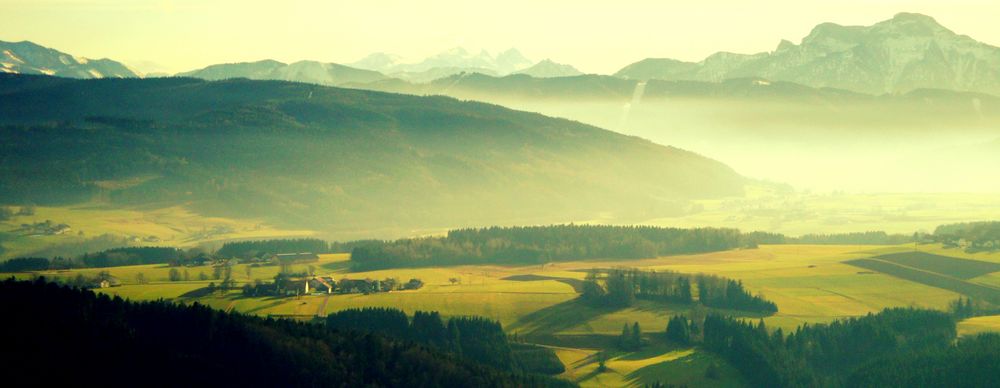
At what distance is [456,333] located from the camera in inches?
4139

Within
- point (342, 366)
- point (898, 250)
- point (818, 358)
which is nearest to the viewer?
point (342, 366)

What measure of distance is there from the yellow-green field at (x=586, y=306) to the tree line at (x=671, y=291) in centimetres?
205

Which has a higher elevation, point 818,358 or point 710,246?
point 710,246

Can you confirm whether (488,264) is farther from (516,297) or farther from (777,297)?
(777,297)

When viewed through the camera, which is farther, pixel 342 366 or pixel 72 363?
pixel 342 366

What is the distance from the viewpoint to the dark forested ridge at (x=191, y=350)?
8081 cm

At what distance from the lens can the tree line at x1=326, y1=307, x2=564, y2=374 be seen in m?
100

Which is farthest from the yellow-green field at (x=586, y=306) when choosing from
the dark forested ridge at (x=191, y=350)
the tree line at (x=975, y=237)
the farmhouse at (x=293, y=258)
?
the dark forested ridge at (x=191, y=350)

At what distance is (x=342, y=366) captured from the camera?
8762 centimetres

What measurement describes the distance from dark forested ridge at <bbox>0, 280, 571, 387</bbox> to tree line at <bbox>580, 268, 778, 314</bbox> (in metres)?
31.0

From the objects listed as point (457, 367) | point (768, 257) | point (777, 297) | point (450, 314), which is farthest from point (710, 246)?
point (457, 367)

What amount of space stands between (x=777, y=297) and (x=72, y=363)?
74.8 m

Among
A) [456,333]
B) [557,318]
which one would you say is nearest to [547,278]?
[557,318]

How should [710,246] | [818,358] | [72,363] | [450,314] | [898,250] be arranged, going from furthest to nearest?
[710,246] < [898,250] < [450,314] < [818,358] < [72,363]
